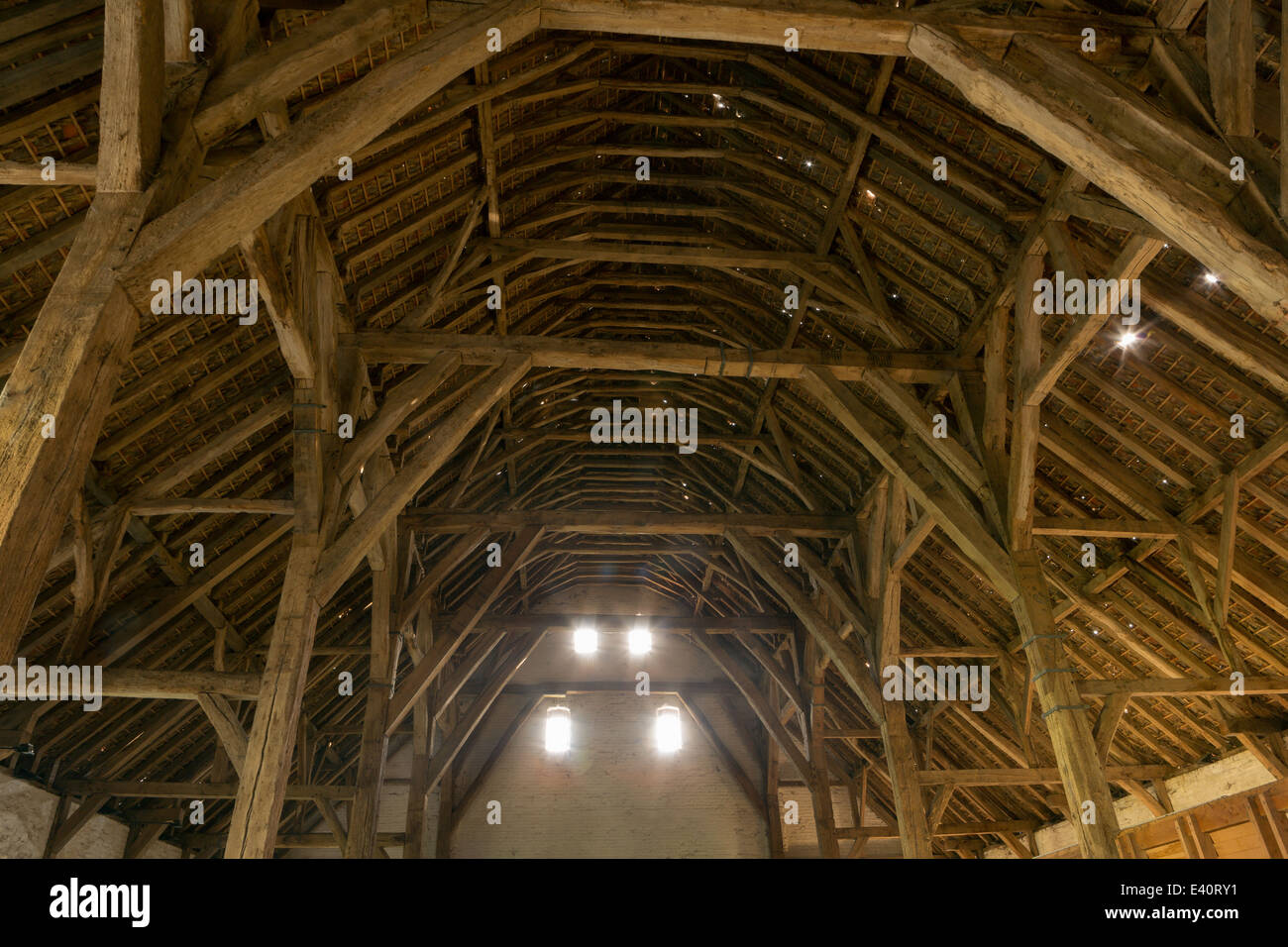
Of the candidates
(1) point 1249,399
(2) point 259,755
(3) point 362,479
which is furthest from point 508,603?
(1) point 1249,399

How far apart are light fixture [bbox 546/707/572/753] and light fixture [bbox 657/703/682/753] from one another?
196cm

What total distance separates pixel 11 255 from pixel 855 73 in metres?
6.87

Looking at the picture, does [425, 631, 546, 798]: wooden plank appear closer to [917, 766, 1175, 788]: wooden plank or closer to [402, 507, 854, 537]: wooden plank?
[402, 507, 854, 537]: wooden plank

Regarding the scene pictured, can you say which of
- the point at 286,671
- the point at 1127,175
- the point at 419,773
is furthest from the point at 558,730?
the point at 1127,175

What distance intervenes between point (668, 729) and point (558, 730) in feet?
7.87

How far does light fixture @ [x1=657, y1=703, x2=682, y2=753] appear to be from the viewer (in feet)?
59.8

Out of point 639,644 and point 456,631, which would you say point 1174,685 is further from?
point 639,644

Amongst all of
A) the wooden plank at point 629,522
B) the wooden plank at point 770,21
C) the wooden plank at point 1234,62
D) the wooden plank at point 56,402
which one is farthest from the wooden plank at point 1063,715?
the wooden plank at point 56,402

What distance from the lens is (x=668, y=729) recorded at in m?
18.4

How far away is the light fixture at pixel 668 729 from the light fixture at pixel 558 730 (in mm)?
1963

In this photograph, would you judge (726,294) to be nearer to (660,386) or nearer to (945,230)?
(660,386)

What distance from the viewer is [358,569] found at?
11.9 metres

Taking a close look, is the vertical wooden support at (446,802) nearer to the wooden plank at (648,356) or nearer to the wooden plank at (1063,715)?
the wooden plank at (648,356)

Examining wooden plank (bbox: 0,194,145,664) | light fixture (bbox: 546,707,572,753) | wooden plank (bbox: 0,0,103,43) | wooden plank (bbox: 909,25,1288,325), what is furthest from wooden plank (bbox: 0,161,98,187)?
light fixture (bbox: 546,707,572,753)
